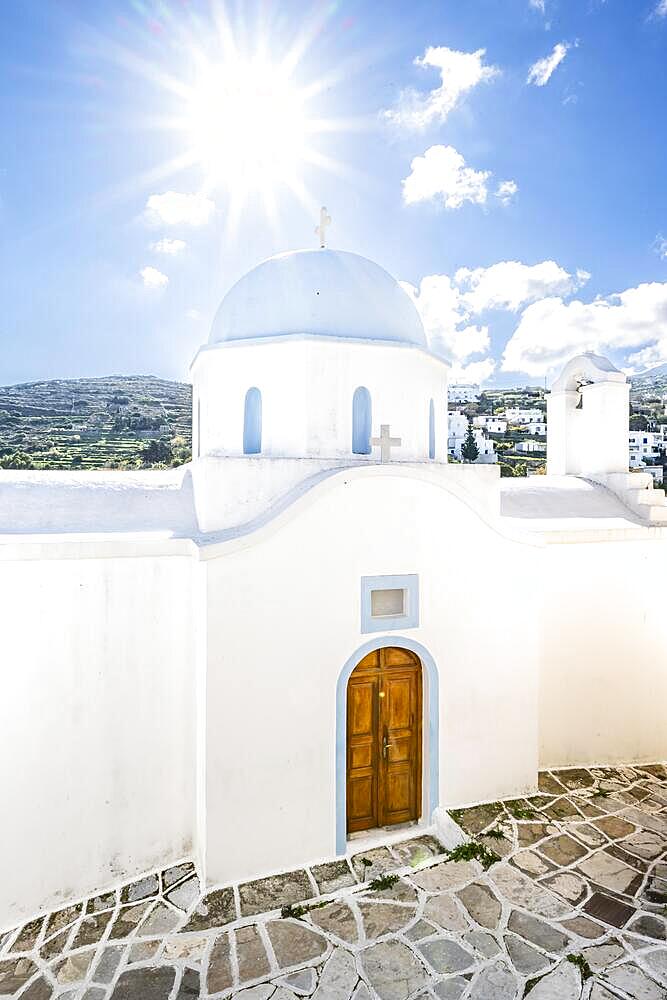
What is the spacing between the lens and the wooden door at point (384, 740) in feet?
22.9

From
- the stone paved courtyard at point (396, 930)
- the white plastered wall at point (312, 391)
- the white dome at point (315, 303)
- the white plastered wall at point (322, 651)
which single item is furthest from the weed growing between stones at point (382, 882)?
the white dome at point (315, 303)

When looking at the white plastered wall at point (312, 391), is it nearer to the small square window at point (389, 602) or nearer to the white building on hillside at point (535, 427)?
the small square window at point (389, 602)

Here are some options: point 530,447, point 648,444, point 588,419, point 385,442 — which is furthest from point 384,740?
point 648,444

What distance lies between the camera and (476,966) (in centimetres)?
509

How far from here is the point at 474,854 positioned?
21.5ft

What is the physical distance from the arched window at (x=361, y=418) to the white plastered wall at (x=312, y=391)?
0.08m

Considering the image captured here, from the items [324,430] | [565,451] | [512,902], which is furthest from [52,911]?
[565,451]

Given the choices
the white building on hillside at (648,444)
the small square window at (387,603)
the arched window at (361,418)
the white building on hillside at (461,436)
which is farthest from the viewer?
the white building on hillside at (648,444)

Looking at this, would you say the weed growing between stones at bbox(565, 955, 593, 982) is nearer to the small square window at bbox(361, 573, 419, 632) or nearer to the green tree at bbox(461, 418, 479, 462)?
the small square window at bbox(361, 573, 419, 632)

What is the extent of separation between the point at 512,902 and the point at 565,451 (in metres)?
7.47

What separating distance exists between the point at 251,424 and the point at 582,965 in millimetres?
6614

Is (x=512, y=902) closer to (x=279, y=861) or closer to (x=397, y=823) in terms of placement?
(x=397, y=823)

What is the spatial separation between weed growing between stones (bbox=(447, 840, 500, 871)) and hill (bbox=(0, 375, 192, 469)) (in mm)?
17745

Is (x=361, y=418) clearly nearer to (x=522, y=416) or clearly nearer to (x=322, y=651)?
(x=322, y=651)
